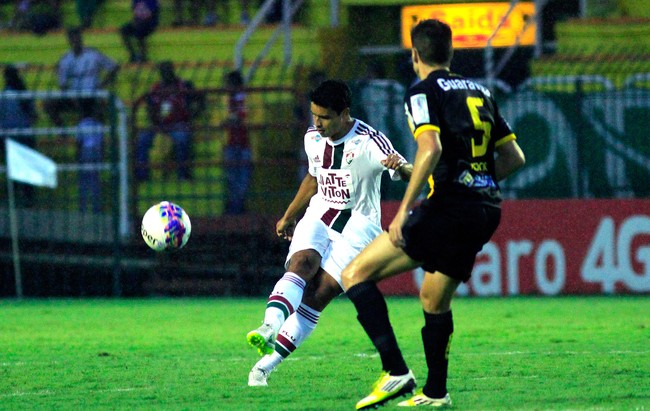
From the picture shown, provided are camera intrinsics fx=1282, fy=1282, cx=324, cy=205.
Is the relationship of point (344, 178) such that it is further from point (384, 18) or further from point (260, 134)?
point (384, 18)

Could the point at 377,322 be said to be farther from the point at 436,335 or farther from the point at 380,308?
the point at 436,335

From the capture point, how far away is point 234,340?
11.1 meters

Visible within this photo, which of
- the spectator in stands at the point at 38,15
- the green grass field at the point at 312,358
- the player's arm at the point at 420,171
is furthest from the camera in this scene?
the spectator in stands at the point at 38,15

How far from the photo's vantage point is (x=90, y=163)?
16.3 meters

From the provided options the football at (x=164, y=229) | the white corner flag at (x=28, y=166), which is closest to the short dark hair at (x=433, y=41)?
the football at (x=164, y=229)

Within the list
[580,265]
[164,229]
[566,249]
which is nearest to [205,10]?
[566,249]

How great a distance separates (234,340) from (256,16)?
8.88 m

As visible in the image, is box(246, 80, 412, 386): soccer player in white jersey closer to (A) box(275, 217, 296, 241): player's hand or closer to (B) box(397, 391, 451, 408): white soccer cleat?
(A) box(275, 217, 296, 241): player's hand

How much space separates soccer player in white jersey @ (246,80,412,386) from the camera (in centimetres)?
789

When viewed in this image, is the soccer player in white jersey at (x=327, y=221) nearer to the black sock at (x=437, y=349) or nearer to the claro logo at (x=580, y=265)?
the black sock at (x=437, y=349)

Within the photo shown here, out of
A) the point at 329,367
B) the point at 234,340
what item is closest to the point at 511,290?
the point at 234,340

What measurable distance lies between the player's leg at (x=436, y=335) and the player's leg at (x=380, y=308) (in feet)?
0.52

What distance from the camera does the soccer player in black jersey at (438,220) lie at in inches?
261

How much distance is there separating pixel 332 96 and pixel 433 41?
1262mm
